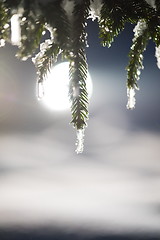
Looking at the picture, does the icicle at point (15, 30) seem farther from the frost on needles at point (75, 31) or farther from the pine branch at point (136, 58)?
the pine branch at point (136, 58)

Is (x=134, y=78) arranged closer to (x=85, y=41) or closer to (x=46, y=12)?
(x=85, y=41)

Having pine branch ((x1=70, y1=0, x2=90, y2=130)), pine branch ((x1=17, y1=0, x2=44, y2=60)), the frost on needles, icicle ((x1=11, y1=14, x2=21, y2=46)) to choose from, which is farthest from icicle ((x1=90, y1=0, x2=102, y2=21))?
icicle ((x1=11, y1=14, x2=21, y2=46))

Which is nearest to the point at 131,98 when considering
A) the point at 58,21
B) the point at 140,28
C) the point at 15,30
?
the point at 140,28

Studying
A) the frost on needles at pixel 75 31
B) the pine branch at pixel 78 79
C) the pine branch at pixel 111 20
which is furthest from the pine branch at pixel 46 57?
the pine branch at pixel 111 20

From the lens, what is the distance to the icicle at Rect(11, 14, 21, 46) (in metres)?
1.60

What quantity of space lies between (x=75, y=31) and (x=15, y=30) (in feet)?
1.07

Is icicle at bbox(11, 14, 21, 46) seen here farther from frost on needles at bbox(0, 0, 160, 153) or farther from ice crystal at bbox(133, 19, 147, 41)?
ice crystal at bbox(133, 19, 147, 41)

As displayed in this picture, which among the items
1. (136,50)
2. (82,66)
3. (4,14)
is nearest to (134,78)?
(136,50)

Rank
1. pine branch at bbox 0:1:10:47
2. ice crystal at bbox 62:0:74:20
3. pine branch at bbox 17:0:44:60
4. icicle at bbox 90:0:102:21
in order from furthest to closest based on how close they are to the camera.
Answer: icicle at bbox 90:0:102:21, ice crystal at bbox 62:0:74:20, pine branch at bbox 0:1:10:47, pine branch at bbox 17:0:44:60

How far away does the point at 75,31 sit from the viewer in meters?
1.79

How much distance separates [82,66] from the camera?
1791mm

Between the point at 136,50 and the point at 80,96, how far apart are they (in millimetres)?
509

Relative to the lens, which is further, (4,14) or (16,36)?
(4,14)

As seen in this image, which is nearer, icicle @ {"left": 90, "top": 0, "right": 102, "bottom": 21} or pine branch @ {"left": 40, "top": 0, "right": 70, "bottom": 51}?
pine branch @ {"left": 40, "top": 0, "right": 70, "bottom": 51}
